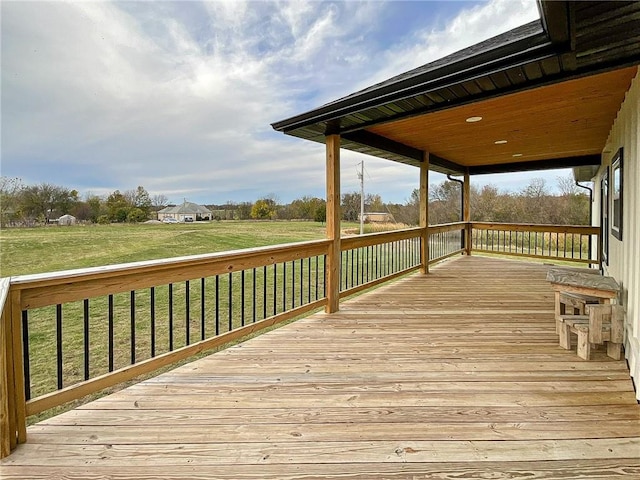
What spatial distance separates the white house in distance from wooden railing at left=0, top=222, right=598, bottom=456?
1746mm

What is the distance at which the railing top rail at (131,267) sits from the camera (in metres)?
1.71

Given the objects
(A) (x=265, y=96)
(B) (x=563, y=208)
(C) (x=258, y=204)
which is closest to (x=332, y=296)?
(C) (x=258, y=204)

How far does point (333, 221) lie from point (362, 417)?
8.13 feet

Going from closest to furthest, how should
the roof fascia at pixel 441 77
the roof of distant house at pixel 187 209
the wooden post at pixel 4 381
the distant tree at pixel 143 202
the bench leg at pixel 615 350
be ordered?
1. the wooden post at pixel 4 381
2. the roof fascia at pixel 441 77
3. the bench leg at pixel 615 350
4. the distant tree at pixel 143 202
5. the roof of distant house at pixel 187 209

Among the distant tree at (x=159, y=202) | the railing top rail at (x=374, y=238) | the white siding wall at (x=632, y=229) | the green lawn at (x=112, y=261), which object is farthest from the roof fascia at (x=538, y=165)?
the distant tree at (x=159, y=202)

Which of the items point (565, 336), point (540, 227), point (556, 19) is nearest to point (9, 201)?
point (556, 19)

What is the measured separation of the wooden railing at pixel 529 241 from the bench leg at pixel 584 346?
5597mm

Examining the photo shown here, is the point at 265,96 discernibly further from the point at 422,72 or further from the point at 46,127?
the point at 422,72

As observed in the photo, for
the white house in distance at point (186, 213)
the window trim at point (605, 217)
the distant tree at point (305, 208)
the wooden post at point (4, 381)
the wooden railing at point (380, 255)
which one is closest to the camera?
the wooden post at point (4, 381)

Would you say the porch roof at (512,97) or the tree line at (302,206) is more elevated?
the porch roof at (512,97)

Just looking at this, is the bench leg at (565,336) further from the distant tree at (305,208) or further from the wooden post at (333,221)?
the distant tree at (305,208)

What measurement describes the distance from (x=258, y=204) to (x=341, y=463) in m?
6.38

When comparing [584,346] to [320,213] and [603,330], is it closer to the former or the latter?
[603,330]

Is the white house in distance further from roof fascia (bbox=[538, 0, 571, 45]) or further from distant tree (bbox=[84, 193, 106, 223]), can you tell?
roof fascia (bbox=[538, 0, 571, 45])
